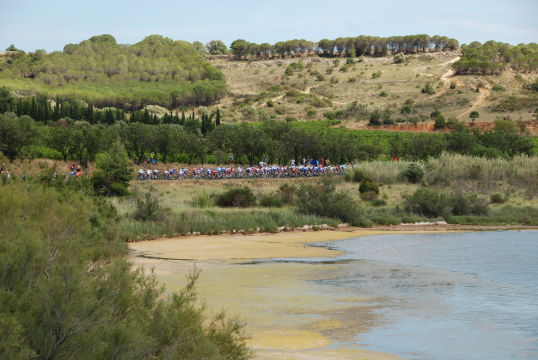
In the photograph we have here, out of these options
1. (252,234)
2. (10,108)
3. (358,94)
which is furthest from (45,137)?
(358,94)

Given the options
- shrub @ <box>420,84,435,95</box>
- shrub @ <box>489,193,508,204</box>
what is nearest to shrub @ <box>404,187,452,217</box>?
shrub @ <box>489,193,508,204</box>

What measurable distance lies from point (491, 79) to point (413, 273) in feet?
332

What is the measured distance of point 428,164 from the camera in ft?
187

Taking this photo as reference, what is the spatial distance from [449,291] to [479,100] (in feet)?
296

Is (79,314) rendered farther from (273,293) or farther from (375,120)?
(375,120)

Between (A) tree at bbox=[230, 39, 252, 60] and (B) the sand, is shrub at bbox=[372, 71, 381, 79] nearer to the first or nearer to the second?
(A) tree at bbox=[230, 39, 252, 60]

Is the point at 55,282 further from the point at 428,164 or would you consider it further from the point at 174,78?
the point at 174,78

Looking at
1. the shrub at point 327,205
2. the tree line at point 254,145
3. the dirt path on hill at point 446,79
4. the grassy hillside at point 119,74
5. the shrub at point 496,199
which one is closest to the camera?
the shrub at point 327,205

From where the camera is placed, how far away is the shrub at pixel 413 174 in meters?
55.8

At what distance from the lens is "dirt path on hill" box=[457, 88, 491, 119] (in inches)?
4075

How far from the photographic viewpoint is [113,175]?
46000 mm

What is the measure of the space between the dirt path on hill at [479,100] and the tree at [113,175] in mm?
63562

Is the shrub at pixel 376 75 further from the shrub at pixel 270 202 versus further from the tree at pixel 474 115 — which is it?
the shrub at pixel 270 202

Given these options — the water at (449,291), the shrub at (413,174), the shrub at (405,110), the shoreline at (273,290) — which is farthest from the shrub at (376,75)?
the shoreline at (273,290)
